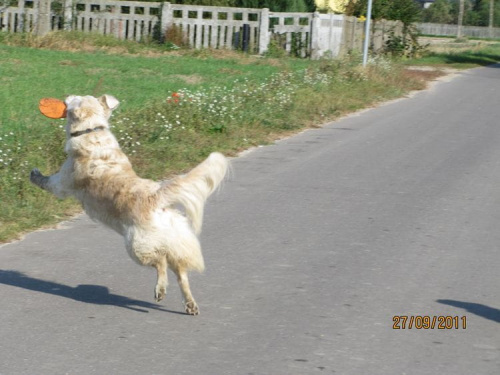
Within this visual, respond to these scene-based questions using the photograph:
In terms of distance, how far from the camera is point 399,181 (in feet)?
38.1

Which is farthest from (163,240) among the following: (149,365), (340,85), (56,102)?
(340,85)

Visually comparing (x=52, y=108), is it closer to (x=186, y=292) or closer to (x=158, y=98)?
(x=186, y=292)

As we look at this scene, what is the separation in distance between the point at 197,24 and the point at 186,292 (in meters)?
25.4

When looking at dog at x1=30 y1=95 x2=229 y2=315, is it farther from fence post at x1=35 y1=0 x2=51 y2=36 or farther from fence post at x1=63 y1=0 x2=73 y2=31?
fence post at x1=63 y1=0 x2=73 y2=31

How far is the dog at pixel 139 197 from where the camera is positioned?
20.1 feet

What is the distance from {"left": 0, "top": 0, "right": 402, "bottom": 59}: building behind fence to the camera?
30219 mm

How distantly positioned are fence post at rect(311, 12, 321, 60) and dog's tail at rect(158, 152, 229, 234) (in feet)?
79.1

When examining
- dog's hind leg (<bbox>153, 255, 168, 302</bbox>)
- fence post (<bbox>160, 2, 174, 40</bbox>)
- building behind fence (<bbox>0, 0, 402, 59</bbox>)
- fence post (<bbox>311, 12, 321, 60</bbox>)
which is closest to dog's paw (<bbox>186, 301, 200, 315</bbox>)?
dog's hind leg (<bbox>153, 255, 168, 302</bbox>)

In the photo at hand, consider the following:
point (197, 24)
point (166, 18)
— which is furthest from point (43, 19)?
point (197, 24)

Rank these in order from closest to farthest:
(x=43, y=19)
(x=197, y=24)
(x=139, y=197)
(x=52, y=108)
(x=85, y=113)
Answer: (x=139, y=197) < (x=85, y=113) < (x=52, y=108) < (x=43, y=19) < (x=197, y=24)

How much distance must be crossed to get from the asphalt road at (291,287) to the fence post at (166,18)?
64.7 feet

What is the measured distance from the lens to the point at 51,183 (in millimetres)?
7074

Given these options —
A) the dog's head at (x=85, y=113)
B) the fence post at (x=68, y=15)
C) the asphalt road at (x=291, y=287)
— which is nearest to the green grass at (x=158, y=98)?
the asphalt road at (x=291, y=287)

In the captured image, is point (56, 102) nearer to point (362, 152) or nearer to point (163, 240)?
point (163, 240)
